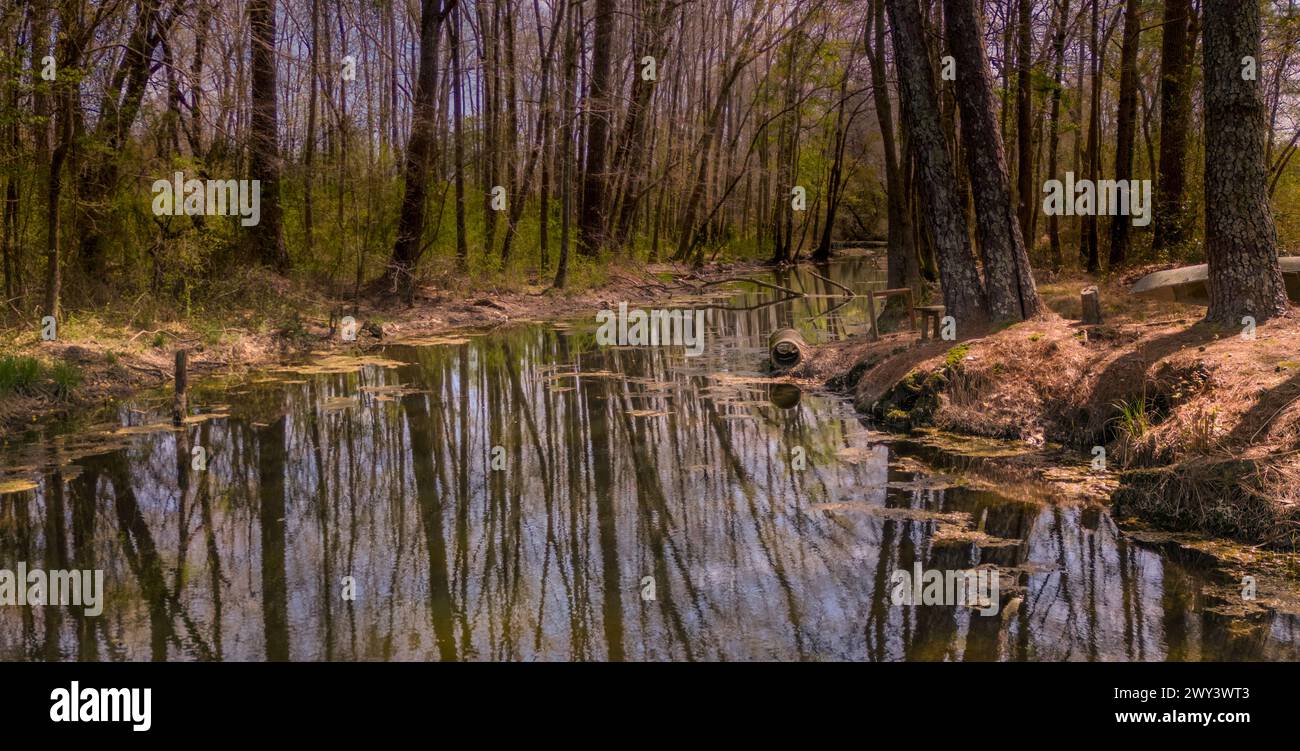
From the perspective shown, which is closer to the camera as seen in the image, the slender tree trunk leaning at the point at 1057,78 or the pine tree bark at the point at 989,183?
the pine tree bark at the point at 989,183

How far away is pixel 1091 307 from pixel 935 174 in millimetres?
2675

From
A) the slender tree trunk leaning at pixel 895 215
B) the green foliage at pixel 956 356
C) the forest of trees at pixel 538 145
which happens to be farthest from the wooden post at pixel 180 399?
the slender tree trunk leaning at pixel 895 215

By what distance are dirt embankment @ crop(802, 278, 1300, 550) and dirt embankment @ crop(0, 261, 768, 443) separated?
4401mm

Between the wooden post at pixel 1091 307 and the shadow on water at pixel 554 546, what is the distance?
2750 mm

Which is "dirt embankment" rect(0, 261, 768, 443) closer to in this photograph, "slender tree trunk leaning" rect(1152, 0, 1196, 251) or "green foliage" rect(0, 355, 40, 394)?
"green foliage" rect(0, 355, 40, 394)

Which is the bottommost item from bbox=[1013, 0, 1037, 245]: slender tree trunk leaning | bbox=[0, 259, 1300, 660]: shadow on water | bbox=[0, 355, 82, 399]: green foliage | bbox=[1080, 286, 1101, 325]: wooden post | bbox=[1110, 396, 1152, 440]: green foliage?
bbox=[0, 259, 1300, 660]: shadow on water

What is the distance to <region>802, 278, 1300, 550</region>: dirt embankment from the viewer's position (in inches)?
279

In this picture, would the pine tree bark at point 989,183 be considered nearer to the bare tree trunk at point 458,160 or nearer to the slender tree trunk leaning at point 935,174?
the slender tree trunk leaning at point 935,174

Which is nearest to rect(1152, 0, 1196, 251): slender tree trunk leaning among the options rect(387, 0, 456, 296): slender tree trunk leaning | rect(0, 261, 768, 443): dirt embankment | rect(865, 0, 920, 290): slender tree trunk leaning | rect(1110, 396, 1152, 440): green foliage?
rect(865, 0, 920, 290): slender tree trunk leaning

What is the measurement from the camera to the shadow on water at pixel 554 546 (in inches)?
216

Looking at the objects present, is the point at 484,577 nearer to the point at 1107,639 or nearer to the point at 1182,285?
the point at 1107,639

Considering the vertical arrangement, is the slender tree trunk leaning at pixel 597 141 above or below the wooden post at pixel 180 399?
above

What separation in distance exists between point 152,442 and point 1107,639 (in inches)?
350
